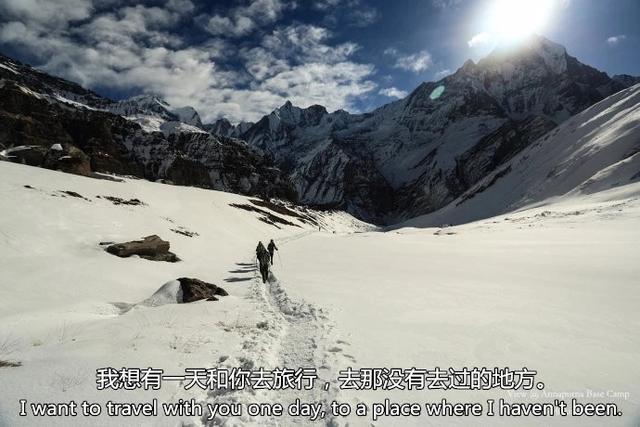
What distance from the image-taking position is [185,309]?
11477 millimetres

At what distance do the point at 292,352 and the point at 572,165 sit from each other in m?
93.4

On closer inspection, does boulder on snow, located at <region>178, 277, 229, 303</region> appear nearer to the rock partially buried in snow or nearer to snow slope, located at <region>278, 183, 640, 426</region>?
the rock partially buried in snow

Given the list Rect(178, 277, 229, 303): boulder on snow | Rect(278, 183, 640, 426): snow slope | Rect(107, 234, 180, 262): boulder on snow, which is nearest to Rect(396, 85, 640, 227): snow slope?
Rect(278, 183, 640, 426): snow slope

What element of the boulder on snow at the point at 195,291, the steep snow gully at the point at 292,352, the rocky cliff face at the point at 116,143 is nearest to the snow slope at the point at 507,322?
the steep snow gully at the point at 292,352

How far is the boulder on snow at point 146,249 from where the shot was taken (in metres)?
20.3

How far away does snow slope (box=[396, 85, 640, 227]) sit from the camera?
6575 cm

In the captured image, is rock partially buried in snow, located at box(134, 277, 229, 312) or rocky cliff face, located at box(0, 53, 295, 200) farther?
rocky cliff face, located at box(0, 53, 295, 200)

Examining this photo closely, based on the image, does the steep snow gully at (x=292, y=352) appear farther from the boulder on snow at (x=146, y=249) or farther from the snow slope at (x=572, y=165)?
the snow slope at (x=572, y=165)

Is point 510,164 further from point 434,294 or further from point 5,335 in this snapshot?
point 5,335

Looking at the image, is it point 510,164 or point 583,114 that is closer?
point 583,114

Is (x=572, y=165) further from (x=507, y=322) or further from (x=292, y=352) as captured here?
(x=292, y=352)

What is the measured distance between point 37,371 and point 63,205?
922 inches

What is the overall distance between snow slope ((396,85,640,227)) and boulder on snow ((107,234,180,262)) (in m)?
67.2

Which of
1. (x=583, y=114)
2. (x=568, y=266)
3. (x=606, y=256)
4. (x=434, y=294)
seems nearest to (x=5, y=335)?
(x=434, y=294)
